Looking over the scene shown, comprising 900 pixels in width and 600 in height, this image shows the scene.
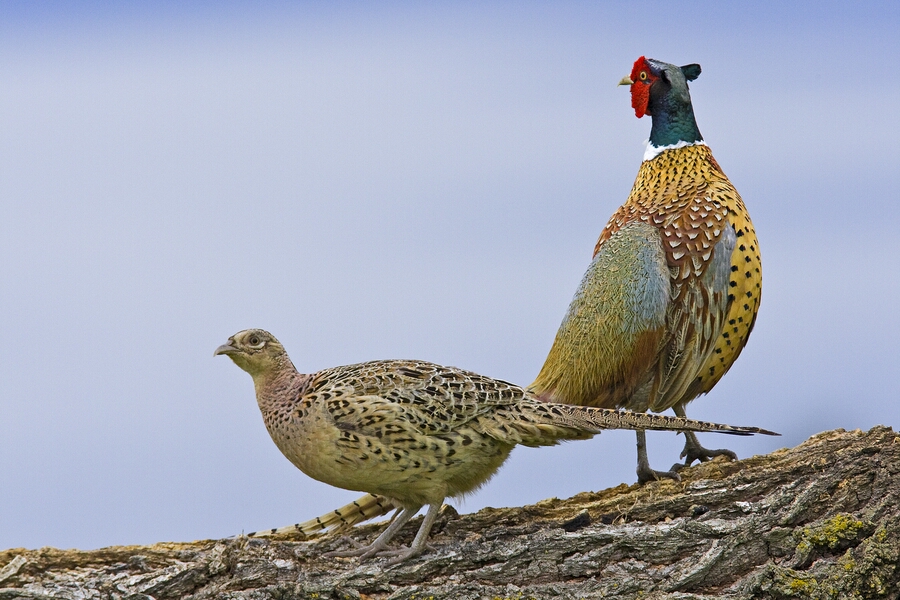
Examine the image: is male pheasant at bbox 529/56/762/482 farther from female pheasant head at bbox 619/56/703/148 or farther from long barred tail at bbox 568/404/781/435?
long barred tail at bbox 568/404/781/435

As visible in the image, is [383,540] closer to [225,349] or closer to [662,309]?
[225,349]

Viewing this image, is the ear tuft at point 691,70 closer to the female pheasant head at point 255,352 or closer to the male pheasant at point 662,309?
the male pheasant at point 662,309

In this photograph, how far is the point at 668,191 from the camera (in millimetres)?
8320

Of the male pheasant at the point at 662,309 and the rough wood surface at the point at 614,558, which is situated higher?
the male pheasant at the point at 662,309

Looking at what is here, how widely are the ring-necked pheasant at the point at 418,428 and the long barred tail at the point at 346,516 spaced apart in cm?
68

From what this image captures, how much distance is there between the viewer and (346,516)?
295 inches

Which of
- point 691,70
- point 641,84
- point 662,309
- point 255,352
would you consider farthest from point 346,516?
point 691,70

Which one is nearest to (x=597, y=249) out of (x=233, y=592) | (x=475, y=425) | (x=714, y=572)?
(x=475, y=425)

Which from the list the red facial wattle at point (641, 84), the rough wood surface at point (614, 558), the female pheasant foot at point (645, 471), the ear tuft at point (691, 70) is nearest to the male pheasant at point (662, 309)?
the female pheasant foot at point (645, 471)

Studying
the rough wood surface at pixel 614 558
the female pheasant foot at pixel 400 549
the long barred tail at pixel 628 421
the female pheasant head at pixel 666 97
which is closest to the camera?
the rough wood surface at pixel 614 558

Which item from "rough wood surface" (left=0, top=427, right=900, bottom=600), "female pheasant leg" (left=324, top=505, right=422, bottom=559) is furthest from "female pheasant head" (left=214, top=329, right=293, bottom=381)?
"female pheasant leg" (left=324, top=505, right=422, bottom=559)

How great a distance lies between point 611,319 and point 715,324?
0.80m

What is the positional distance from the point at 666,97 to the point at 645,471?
2.92m

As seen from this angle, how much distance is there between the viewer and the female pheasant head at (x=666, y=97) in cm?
852
